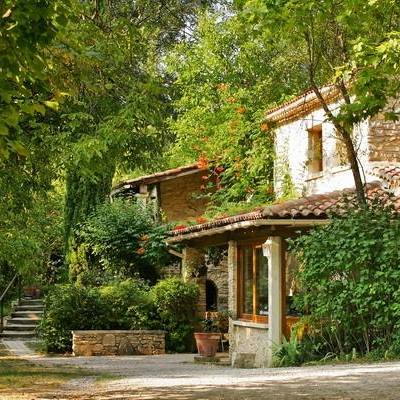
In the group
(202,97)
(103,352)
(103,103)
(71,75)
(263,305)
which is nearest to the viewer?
(71,75)

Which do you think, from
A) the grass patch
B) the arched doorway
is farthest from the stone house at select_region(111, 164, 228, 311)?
the grass patch

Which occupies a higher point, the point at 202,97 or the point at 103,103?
the point at 202,97

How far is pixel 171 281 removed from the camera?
2292cm

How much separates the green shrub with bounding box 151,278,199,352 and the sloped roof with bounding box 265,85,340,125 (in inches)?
197

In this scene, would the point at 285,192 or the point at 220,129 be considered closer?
the point at 285,192

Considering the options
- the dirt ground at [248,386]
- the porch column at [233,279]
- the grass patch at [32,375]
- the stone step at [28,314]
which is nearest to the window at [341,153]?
the porch column at [233,279]

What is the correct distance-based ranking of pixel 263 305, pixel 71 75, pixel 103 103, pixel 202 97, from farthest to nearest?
pixel 202 97 < pixel 263 305 < pixel 103 103 < pixel 71 75

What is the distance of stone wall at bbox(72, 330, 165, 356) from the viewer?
21609 millimetres

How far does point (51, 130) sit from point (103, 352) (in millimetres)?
8606

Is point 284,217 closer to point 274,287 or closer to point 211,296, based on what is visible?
point 274,287

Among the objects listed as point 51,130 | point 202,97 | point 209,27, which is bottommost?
point 51,130

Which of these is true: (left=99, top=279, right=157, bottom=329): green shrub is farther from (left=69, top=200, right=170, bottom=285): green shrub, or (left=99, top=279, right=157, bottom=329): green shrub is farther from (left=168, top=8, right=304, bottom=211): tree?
(left=168, top=8, right=304, bottom=211): tree

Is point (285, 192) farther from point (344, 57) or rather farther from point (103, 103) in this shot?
point (103, 103)

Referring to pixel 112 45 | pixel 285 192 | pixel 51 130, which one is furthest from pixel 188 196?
pixel 112 45
